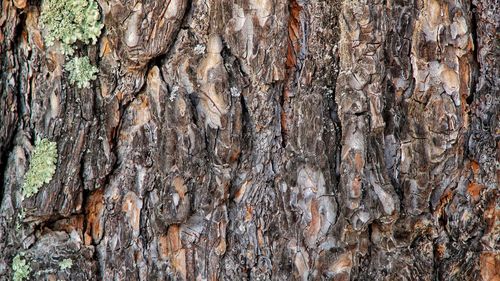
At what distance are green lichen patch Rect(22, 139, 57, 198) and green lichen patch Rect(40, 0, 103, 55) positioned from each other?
280 mm

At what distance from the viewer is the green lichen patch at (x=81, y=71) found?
5.89ft

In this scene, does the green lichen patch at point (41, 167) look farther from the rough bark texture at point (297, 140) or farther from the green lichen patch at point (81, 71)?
the green lichen patch at point (81, 71)

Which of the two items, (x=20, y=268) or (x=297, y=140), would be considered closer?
(x=297, y=140)

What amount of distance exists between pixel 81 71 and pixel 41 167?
303 millimetres

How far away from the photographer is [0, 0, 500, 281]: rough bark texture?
66.5 inches

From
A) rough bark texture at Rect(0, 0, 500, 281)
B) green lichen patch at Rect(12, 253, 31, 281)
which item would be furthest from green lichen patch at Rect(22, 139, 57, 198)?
green lichen patch at Rect(12, 253, 31, 281)

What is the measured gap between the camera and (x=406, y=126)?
1.71m

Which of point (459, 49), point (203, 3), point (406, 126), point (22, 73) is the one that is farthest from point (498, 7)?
point (22, 73)

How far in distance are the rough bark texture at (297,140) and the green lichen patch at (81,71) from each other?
0.05 m

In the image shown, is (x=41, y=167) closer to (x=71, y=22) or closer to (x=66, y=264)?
(x=66, y=264)

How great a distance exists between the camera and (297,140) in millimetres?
1711

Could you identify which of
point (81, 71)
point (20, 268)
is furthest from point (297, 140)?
point (20, 268)

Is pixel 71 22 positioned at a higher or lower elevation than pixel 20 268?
higher

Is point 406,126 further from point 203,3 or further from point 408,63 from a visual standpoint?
point 203,3
